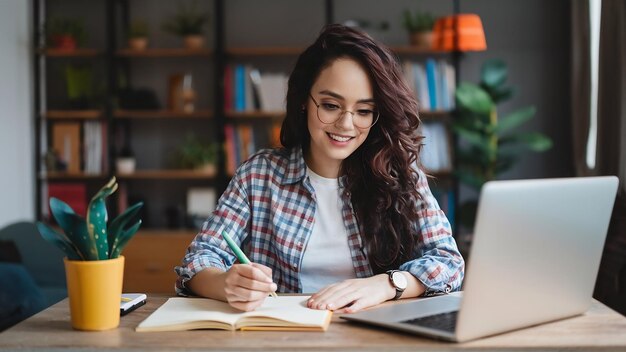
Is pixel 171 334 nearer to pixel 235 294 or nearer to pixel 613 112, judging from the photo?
pixel 235 294

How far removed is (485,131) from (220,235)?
9.41ft

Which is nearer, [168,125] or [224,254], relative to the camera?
[224,254]

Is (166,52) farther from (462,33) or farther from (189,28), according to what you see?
(462,33)

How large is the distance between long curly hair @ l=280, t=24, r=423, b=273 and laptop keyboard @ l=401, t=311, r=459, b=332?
1.62 feet

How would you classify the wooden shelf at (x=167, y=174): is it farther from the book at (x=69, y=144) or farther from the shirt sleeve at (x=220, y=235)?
the shirt sleeve at (x=220, y=235)

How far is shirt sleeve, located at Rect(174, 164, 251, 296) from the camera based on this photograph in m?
1.71

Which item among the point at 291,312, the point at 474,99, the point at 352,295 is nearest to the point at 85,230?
the point at 291,312

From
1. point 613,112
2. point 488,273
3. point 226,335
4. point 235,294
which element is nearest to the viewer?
point 488,273

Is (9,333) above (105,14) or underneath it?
underneath

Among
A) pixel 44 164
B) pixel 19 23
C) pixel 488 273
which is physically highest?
pixel 19 23

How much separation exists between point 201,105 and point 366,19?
3.86 feet

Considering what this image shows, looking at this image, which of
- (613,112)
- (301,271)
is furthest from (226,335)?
(613,112)

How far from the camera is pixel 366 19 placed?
16.1 feet

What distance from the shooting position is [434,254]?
1.80 m
